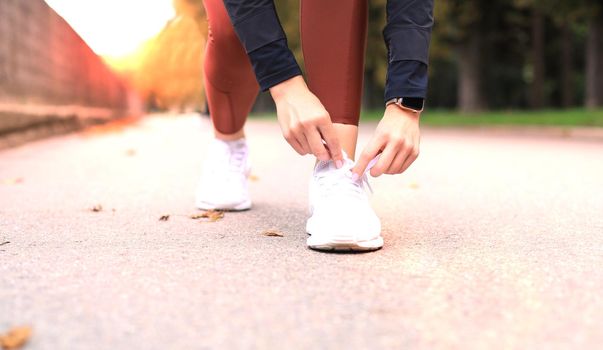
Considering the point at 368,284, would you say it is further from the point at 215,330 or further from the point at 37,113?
the point at 37,113

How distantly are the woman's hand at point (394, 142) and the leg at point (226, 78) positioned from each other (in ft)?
2.58

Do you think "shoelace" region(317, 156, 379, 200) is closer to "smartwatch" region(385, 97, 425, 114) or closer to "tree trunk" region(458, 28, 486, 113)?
"smartwatch" region(385, 97, 425, 114)

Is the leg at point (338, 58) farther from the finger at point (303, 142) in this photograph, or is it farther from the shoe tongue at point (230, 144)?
the shoe tongue at point (230, 144)

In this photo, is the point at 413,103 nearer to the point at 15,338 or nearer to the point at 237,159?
the point at 237,159

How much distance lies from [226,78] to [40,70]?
22.7ft

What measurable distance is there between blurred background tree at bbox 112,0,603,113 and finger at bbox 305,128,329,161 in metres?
4.68

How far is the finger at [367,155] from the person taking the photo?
2.06 meters

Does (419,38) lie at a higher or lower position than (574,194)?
higher

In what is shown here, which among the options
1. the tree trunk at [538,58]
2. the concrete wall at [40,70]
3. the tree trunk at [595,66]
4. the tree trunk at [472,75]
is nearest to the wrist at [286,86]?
the concrete wall at [40,70]

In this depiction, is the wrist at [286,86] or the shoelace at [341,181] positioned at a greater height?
the wrist at [286,86]

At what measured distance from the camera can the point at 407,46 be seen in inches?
84.2

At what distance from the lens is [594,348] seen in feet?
4.36

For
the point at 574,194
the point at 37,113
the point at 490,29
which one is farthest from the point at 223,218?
the point at 490,29

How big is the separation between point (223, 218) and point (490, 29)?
Answer: 1867 centimetres
